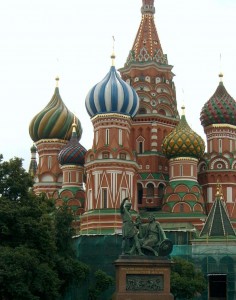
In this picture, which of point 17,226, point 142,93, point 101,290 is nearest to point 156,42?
point 142,93

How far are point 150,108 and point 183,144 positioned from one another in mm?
6430

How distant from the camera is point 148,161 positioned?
2522 inches

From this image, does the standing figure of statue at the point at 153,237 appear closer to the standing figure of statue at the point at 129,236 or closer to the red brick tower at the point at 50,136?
the standing figure of statue at the point at 129,236

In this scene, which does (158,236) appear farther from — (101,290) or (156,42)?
(156,42)

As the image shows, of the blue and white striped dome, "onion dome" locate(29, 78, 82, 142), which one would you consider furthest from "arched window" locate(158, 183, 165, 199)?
"onion dome" locate(29, 78, 82, 142)

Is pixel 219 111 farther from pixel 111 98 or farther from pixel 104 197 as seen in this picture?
pixel 104 197

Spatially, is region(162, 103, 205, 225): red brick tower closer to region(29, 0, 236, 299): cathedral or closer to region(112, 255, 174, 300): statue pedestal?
region(29, 0, 236, 299): cathedral

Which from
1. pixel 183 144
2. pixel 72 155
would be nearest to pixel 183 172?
pixel 183 144

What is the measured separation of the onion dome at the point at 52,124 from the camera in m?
70.4

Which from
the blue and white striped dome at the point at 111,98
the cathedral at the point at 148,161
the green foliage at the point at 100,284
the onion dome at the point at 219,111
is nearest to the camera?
the green foliage at the point at 100,284

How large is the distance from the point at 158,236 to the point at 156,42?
38.9 meters

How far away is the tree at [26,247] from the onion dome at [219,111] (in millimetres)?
27898

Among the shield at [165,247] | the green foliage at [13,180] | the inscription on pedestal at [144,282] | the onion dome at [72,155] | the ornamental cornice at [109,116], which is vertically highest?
the ornamental cornice at [109,116]

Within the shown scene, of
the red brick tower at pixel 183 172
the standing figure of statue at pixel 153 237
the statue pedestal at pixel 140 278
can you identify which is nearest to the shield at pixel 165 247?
the standing figure of statue at pixel 153 237
